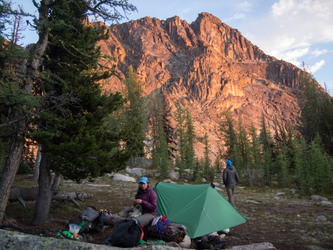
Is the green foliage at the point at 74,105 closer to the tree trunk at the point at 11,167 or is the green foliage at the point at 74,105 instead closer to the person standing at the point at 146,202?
the tree trunk at the point at 11,167

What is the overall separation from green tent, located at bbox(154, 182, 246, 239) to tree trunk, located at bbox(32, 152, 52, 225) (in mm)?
3778

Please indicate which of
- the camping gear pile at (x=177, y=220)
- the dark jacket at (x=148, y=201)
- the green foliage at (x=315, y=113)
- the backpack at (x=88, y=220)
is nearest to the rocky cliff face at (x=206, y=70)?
the green foliage at (x=315, y=113)

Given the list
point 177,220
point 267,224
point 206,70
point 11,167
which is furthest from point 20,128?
point 206,70

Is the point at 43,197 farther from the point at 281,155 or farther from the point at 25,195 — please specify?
the point at 281,155

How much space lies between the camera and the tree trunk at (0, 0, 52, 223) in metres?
5.77

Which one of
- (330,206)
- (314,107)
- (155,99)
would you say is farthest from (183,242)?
(314,107)

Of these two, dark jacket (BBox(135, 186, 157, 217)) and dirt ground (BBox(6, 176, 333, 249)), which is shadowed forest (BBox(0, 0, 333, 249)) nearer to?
dirt ground (BBox(6, 176, 333, 249))

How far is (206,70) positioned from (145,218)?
12042cm

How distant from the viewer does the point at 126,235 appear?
162 inches

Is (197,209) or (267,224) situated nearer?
(197,209)

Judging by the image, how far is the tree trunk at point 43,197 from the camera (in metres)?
6.76

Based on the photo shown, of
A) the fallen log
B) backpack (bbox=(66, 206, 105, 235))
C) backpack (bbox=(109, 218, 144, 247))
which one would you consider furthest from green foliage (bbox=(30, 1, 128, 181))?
backpack (bbox=(109, 218, 144, 247))

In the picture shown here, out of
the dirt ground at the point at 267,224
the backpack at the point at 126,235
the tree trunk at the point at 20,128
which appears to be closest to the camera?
the backpack at the point at 126,235

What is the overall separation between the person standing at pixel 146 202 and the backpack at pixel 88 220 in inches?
58.0
